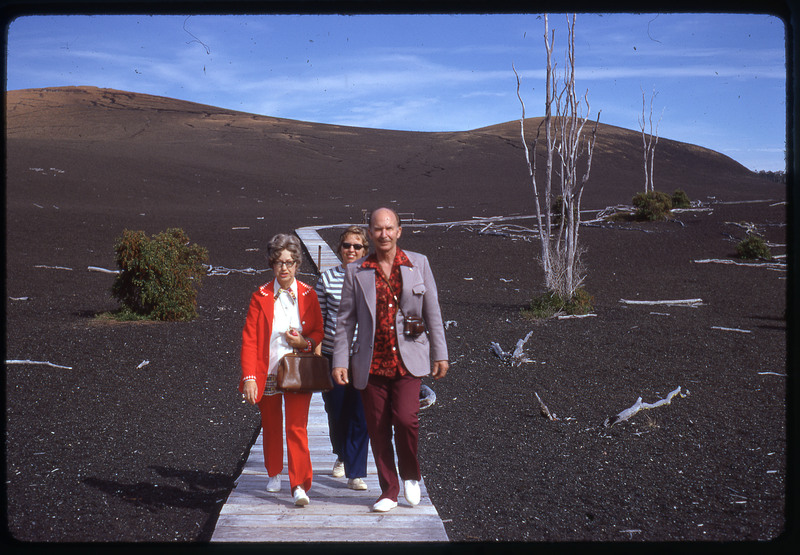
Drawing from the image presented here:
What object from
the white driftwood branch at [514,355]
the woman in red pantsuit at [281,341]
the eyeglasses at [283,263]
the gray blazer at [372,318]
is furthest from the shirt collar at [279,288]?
the white driftwood branch at [514,355]

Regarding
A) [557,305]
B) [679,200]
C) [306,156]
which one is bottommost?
[557,305]

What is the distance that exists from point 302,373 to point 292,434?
15.2 inches

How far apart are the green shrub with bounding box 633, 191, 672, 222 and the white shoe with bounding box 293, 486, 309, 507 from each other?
2461 cm

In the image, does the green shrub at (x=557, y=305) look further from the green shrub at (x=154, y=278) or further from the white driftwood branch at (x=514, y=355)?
the green shrub at (x=154, y=278)

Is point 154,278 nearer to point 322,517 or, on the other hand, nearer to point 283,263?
point 283,263

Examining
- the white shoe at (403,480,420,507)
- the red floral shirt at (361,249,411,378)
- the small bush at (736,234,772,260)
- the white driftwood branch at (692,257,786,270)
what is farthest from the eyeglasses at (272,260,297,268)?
the small bush at (736,234,772,260)

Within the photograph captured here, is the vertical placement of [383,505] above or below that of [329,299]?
below

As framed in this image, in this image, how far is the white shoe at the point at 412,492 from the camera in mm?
3447

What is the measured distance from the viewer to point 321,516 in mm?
3375

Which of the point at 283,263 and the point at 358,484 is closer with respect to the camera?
the point at 283,263

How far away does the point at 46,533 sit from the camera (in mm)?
3498

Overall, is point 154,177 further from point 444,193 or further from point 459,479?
point 459,479

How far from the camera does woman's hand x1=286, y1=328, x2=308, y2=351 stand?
138 inches

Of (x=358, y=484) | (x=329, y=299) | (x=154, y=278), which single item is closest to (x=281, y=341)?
(x=329, y=299)
